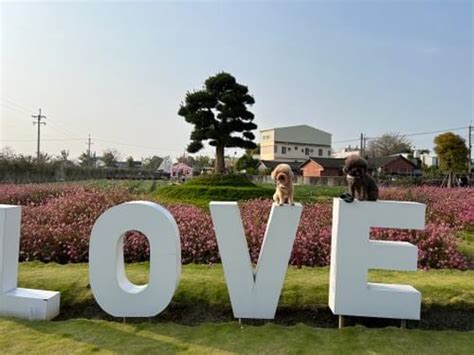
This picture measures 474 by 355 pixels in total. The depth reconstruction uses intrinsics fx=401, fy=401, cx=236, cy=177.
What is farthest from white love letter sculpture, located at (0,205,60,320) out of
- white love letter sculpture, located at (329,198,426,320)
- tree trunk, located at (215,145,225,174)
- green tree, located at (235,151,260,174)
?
green tree, located at (235,151,260,174)

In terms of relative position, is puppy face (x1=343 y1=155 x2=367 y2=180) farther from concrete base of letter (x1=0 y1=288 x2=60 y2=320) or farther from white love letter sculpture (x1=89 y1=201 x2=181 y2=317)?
concrete base of letter (x1=0 y1=288 x2=60 y2=320)

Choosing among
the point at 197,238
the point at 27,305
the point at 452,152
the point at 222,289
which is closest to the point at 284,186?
the point at 222,289

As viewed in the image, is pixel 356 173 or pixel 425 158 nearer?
pixel 356 173

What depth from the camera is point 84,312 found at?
4.02 metres

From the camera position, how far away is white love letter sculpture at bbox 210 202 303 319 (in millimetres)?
3568

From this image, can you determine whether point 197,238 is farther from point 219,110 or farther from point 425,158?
point 425,158

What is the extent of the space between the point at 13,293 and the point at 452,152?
32.8m

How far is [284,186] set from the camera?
375 centimetres

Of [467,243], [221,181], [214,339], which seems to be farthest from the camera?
[221,181]

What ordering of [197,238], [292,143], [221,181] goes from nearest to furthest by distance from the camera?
[197,238] < [221,181] < [292,143]

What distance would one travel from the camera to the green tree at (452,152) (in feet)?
100

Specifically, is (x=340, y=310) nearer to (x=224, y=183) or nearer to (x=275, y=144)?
(x=224, y=183)

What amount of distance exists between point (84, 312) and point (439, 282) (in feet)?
12.5

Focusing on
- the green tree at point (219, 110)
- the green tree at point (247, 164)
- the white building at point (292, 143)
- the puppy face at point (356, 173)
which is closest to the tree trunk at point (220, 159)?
the green tree at point (219, 110)
